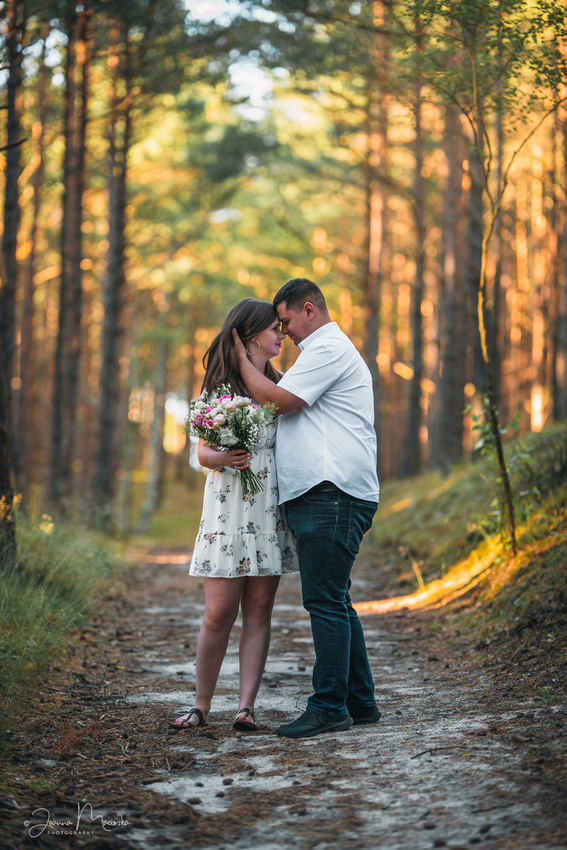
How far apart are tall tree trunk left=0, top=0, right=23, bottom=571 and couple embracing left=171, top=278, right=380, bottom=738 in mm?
2154

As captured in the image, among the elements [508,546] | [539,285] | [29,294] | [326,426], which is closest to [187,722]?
[326,426]

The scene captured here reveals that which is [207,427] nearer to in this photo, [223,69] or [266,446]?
[266,446]

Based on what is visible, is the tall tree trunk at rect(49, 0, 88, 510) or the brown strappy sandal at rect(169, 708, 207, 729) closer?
the brown strappy sandal at rect(169, 708, 207, 729)

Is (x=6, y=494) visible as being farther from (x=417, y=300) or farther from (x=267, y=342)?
(x=417, y=300)

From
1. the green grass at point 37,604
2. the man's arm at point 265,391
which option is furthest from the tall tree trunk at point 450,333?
the man's arm at point 265,391

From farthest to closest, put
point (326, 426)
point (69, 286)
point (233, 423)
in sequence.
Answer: point (69, 286) → point (326, 426) → point (233, 423)

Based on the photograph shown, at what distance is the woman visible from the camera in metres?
3.88

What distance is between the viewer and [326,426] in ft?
12.7

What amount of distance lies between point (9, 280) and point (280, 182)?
10999 mm

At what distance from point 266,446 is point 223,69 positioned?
471 inches

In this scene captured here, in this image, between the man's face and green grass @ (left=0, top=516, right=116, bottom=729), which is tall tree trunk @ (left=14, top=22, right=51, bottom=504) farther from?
the man's face

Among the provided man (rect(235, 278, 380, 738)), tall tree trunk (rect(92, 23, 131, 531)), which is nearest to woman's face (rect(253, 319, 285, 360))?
man (rect(235, 278, 380, 738))

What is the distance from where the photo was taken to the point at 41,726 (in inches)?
147
